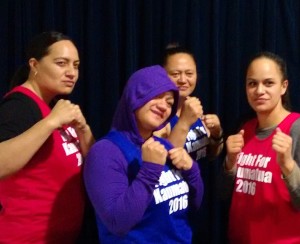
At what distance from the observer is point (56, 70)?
1.43 metres

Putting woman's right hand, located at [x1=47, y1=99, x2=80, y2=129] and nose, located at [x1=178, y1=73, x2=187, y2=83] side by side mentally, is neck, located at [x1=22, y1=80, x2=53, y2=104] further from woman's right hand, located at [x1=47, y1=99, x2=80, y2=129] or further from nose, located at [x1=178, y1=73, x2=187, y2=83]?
nose, located at [x1=178, y1=73, x2=187, y2=83]

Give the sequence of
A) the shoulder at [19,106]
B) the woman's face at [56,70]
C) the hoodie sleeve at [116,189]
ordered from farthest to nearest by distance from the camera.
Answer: the woman's face at [56,70]
the shoulder at [19,106]
the hoodie sleeve at [116,189]

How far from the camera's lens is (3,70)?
198 cm

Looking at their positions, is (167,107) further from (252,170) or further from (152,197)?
(252,170)

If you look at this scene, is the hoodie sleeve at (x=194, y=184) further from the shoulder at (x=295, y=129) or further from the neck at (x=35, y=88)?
the neck at (x=35, y=88)

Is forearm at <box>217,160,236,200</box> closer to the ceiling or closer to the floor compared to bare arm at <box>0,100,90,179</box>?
closer to the floor

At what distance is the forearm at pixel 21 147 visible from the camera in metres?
1.22

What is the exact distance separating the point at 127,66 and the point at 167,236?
879 mm

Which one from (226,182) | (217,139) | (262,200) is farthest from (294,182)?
(217,139)

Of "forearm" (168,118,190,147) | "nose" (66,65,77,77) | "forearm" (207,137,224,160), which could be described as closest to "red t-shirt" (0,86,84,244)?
"nose" (66,65,77,77)

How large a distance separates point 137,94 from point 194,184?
348 millimetres

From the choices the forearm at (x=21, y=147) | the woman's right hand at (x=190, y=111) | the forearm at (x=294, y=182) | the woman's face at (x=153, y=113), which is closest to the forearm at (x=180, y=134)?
the woman's right hand at (x=190, y=111)

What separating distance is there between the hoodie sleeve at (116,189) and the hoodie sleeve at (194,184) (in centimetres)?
24

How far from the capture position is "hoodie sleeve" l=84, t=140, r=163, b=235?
1.08 m
